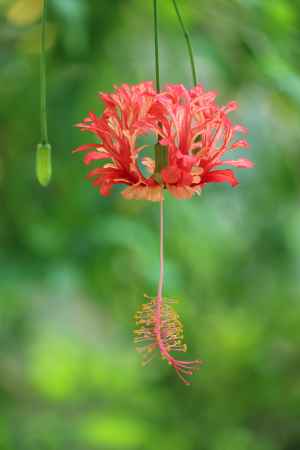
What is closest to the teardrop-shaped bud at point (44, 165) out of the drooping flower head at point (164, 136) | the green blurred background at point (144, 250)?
the drooping flower head at point (164, 136)

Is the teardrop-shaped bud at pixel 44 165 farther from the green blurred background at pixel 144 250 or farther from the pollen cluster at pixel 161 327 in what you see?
the green blurred background at pixel 144 250

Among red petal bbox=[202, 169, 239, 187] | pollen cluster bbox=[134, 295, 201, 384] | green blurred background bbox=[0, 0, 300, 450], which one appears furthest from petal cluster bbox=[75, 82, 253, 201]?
green blurred background bbox=[0, 0, 300, 450]

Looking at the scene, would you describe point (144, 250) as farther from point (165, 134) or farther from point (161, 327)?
point (165, 134)

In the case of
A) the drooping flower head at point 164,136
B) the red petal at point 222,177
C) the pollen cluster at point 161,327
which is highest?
the drooping flower head at point 164,136

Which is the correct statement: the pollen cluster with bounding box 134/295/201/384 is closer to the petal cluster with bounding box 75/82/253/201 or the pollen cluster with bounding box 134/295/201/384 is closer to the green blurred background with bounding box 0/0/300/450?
the petal cluster with bounding box 75/82/253/201

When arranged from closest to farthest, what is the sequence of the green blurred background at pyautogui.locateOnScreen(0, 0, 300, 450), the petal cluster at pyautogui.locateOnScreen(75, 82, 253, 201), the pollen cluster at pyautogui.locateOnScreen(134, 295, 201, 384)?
the petal cluster at pyautogui.locateOnScreen(75, 82, 253, 201) → the pollen cluster at pyautogui.locateOnScreen(134, 295, 201, 384) → the green blurred background at pyautogui.locateOnScreen(0, 0, 300, 450)

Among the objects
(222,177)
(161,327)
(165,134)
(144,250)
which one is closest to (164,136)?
(165,134)
